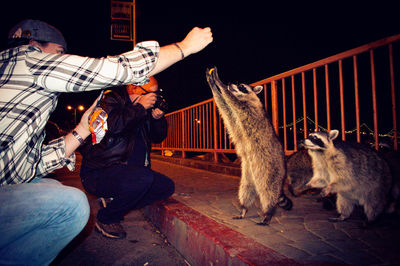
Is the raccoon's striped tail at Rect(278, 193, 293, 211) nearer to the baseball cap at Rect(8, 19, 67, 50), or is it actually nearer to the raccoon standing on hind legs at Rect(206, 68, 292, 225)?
the raccoon standing on hind legs at Rect(206, 68, 292, 225)

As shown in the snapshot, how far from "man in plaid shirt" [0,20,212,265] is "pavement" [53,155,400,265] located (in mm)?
808

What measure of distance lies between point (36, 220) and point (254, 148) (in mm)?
1843

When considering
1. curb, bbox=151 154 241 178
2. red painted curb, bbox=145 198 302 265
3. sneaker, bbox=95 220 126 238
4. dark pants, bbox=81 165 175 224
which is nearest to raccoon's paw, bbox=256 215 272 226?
red painted curb, bbox=145 198 302 265

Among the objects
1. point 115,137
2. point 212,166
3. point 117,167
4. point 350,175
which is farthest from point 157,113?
point 212,166

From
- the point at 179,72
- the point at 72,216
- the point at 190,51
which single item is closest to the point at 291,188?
the point at 190,51

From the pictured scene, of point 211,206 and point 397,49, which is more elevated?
point 397,49

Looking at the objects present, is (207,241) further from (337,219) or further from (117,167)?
(337,219)

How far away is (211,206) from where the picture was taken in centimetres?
277

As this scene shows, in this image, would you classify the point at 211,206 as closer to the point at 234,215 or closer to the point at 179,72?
the point at 234,215

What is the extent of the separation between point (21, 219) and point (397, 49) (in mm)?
3730

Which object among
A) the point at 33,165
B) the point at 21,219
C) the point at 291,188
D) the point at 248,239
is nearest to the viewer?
the point at 21,219

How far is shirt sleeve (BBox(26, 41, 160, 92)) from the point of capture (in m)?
1.14

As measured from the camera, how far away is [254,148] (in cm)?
237

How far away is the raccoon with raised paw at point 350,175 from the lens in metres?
2.17
